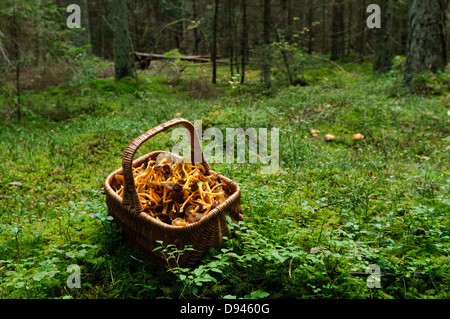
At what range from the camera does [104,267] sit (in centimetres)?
243

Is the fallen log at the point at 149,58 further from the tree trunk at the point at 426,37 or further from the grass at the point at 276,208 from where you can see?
the tree trunk at the point at 426,37

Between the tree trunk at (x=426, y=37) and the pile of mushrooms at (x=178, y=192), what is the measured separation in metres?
9.38

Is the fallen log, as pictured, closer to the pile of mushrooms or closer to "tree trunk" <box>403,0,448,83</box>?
"tree trunk" <box>403,0,448,83</box>

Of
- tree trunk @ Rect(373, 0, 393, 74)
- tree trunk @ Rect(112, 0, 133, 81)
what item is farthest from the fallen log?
tree trunk @ Rect(373, 0, 393, 74)

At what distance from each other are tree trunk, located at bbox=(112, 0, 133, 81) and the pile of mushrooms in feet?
31.9

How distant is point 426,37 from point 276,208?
9.34 m

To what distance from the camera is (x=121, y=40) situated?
36.6ft

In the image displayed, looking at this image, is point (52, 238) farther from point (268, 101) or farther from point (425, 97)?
point (425, 97)

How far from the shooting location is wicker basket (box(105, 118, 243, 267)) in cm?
215

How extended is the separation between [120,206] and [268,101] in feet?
23.2

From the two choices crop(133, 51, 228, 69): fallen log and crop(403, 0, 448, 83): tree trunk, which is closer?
crop(403, 0, 448, 83): tree trunk

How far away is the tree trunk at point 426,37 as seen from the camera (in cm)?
874

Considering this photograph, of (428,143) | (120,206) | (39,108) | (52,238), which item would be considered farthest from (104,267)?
(39,108)

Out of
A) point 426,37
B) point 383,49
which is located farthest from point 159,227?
point 383,49
